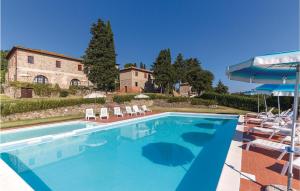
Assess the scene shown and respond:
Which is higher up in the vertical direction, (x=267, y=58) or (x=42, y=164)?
(x=267, y=58)

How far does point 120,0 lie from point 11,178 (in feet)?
71.7

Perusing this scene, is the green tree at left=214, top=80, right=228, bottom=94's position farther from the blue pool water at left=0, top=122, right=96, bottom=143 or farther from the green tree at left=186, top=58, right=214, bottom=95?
the blue pool water at left=0, top=122, right=96, bottom=143

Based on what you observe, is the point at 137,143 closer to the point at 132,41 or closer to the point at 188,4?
the point at 188,4

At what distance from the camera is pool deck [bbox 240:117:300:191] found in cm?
357

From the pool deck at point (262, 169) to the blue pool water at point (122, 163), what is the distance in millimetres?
925

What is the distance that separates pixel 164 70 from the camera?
33.6m

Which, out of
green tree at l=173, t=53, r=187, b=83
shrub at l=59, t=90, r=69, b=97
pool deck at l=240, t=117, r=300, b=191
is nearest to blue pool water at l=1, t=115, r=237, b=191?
pool deck at l=240, t=117, r=300, b=191

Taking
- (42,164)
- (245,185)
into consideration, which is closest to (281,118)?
(245,185)

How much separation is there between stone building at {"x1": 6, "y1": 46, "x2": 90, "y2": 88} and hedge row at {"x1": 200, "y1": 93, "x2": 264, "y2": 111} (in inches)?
878

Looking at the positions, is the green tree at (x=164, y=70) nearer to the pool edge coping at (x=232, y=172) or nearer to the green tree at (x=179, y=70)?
the green tree at (x=179, y=70)

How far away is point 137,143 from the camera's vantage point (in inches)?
330

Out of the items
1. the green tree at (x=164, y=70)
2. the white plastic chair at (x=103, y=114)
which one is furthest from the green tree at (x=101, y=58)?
the white plastic chair at (x=103, y=114)

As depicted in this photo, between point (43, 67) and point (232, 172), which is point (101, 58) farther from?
point (232, 172)

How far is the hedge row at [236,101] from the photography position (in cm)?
2081
